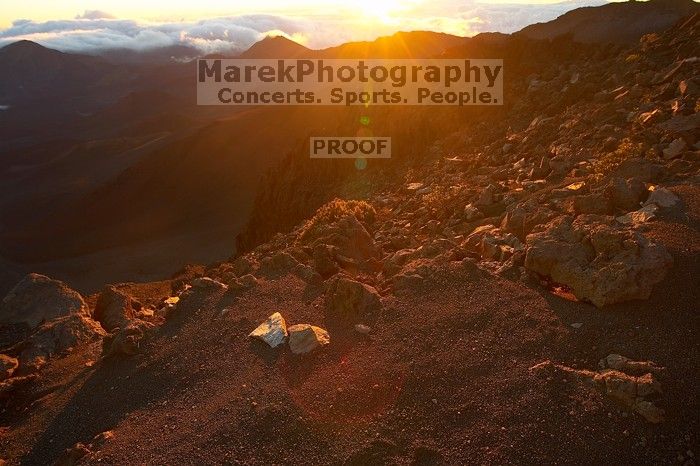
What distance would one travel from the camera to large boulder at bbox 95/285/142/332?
1035cm

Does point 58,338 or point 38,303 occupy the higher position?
point 58,338

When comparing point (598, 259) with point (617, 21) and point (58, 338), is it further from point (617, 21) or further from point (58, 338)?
point (617, 21)

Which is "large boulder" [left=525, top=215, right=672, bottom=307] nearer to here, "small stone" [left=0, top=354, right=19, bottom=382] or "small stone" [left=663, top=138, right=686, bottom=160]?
Result: "small stone" [left=663, top=138, right=686, bottom=160]

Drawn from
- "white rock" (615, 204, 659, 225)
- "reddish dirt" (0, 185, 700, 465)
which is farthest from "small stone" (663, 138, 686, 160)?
"white rock" (615, 204, 659, 225)

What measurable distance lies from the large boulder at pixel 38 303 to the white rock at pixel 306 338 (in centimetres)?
615

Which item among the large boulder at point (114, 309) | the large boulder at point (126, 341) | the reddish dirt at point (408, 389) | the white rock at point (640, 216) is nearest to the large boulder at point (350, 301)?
the reddish dirt at point (408, 389)

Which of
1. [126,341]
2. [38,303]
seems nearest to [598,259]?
[126,341]

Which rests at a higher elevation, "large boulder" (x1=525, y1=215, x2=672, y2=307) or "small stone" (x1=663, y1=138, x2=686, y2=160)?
"small stone" (x1=663, y1=138, x2=686, y2=160)

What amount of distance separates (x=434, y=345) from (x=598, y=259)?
2.59 m

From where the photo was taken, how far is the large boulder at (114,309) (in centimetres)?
1035

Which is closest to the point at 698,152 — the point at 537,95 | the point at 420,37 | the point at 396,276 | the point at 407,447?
the point at 396,276

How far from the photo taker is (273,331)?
7.98 meters

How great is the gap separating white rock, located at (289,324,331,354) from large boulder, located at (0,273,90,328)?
6.15 metres

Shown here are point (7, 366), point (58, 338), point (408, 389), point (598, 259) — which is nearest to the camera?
point (408, 389)
